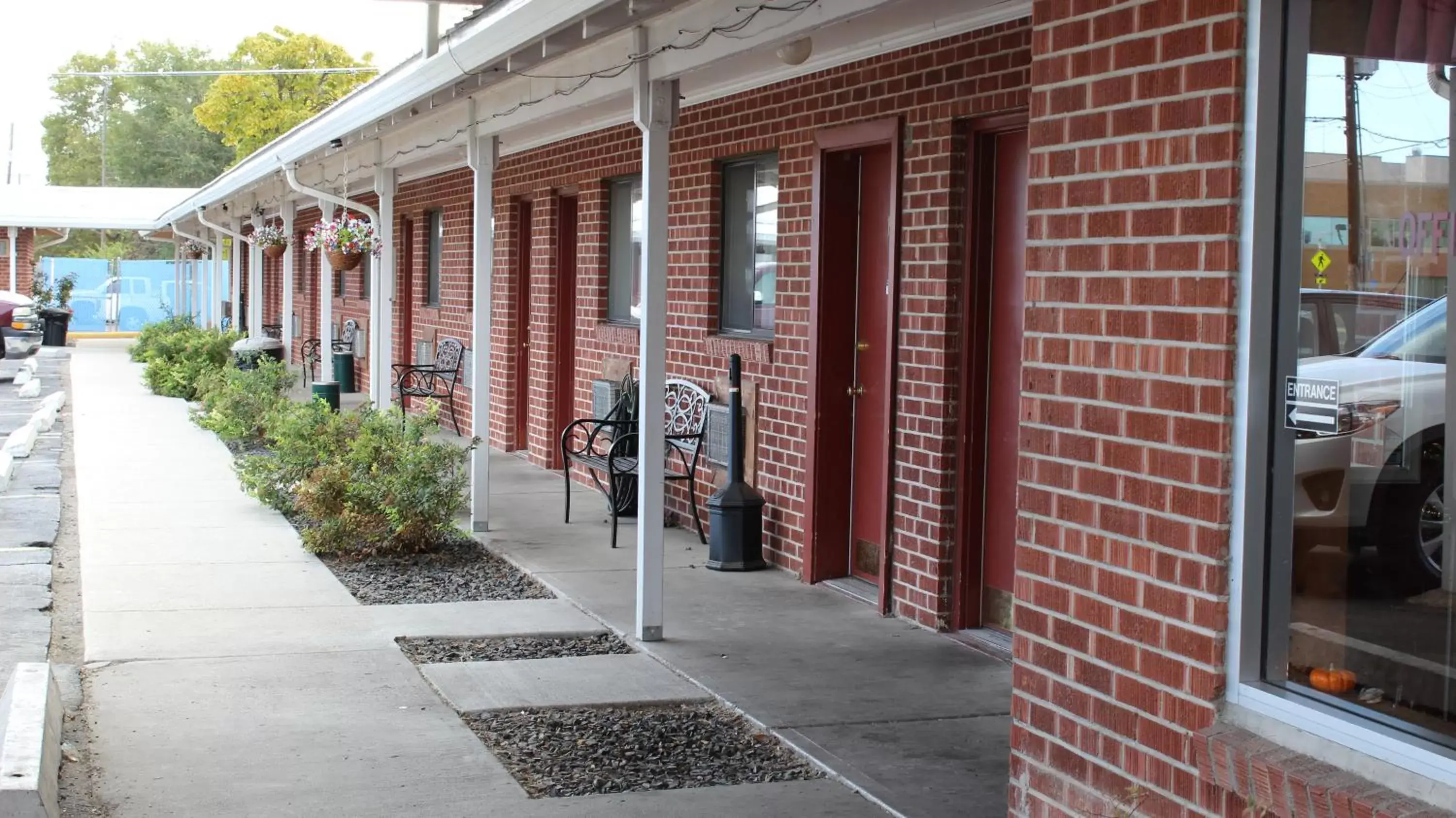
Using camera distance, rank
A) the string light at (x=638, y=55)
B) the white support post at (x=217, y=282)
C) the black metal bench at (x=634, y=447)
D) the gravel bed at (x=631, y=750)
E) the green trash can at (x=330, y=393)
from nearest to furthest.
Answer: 1. the gravel bed at (x=631, y=750)
2. the string light at (x=638, y=55)
3. the black metal bench at (x=634, y=447)
4. the green trash can at (x=330, y=393)
5. the white support post at (x=217, y=282)

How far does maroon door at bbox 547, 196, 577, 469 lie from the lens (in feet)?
45.2

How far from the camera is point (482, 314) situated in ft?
34.3

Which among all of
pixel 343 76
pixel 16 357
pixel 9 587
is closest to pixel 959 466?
pixel 9 587

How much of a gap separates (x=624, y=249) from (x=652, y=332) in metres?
5.26

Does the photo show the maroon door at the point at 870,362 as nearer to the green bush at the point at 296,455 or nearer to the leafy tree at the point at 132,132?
the green bush at the point at 296,455

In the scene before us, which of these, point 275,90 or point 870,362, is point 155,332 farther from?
point 275,90

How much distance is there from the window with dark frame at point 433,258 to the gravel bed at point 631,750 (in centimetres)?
1274

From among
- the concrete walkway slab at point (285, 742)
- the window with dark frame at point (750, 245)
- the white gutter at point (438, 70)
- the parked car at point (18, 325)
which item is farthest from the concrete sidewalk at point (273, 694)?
the parked car at point (18, 325)

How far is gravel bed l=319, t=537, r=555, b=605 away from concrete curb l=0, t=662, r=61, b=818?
2682 millimetres

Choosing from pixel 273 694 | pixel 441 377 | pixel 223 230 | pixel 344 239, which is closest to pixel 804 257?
pixel 273 694

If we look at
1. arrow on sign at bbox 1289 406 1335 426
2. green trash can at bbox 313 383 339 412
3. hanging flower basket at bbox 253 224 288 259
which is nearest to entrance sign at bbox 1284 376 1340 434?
arrow on sign at bbox 1289 406 1335 426

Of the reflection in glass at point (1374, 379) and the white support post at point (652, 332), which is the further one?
the white support post at point (652, 332)

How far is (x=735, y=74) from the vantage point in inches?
357

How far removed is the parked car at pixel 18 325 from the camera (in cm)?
3144
